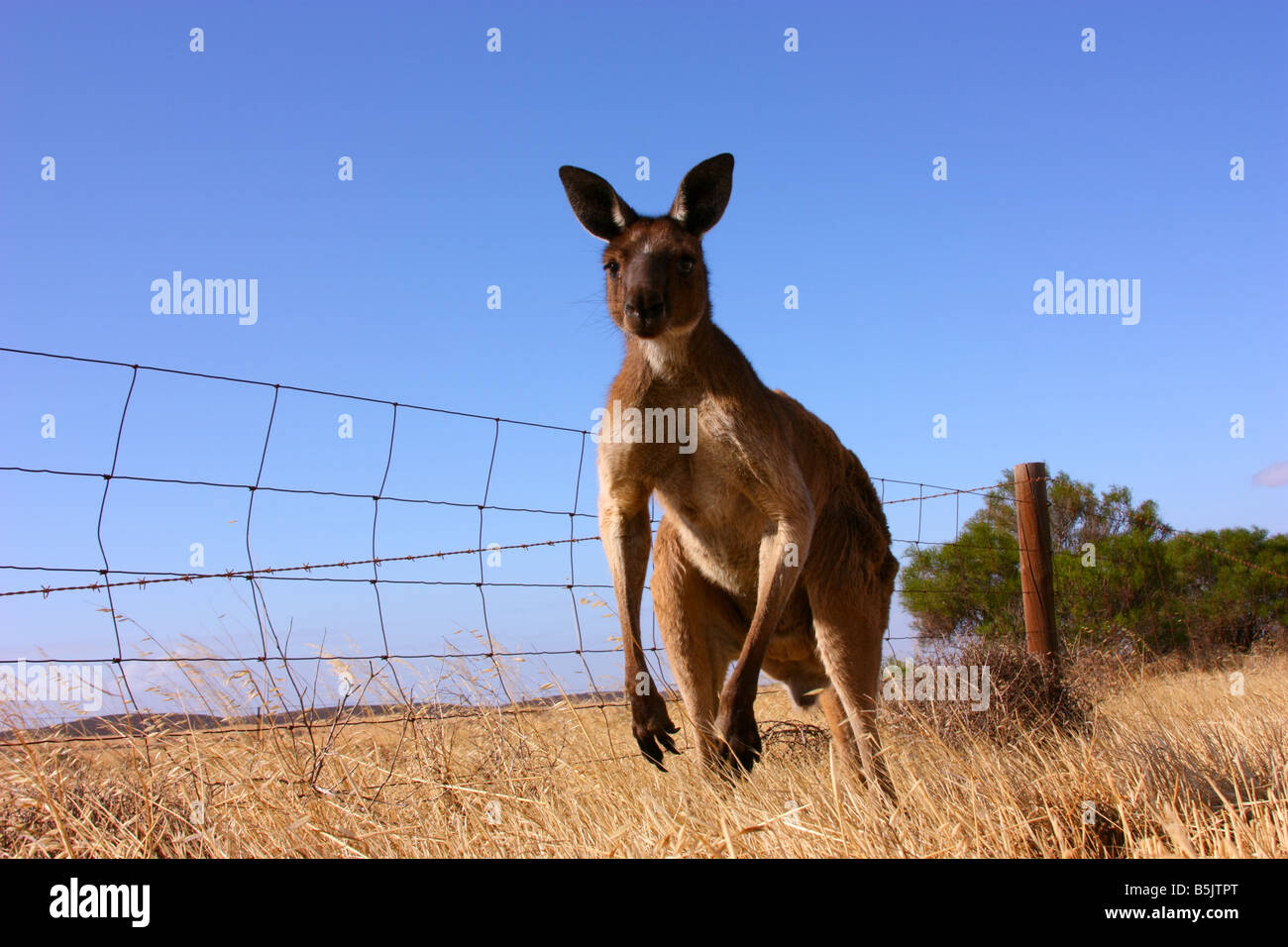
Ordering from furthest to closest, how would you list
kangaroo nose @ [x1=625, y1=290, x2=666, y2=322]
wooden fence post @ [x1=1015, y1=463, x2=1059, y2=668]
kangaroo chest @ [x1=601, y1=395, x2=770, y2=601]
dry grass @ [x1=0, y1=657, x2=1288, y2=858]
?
wooden fence post @ [x1=1015, y1=463, x2=1059, y2=668], kangaroo chest @ [x1=601, y1=395, x2=770, y2=601], kangaroo nose @ [x1=625, y1=290, x2=666, y2=322], dry grass @ [x1=0, y1=657, x2=1288, y2=858]

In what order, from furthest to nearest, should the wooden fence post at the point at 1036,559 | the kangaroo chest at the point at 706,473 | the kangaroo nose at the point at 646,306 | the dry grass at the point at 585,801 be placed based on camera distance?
the wooden fence post at the point at 1036,559 < the kangaroo chest at the point at 706,473 < the kangaroo nose at the point at 646,306 < the dry grass at the point at 585,801

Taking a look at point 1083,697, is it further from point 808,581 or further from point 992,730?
point 808,581

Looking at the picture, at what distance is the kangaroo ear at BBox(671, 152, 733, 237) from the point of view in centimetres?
449

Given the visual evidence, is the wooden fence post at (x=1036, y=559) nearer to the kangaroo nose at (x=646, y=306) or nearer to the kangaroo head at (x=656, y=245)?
the kangaroo head at (x=656, y=245)

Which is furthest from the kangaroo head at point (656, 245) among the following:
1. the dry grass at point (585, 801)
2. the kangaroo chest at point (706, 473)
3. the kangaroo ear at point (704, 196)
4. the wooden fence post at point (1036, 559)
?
the wooden fence post at point (1036, 559)

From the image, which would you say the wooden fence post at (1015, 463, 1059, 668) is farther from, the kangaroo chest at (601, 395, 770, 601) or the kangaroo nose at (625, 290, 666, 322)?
the kangaroo nose at (625, 290, 666, 322)

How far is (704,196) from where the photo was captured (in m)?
Result: 4.56

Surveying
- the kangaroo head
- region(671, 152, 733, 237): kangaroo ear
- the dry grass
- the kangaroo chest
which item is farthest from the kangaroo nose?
the dry grass

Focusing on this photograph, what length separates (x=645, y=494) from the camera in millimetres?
4227

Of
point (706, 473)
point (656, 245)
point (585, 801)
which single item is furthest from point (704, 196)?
point (585, 801)

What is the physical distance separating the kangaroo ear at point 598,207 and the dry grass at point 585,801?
2.57m

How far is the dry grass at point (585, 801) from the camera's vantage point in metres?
2.71

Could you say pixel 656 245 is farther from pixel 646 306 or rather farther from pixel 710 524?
pixel 710 524
